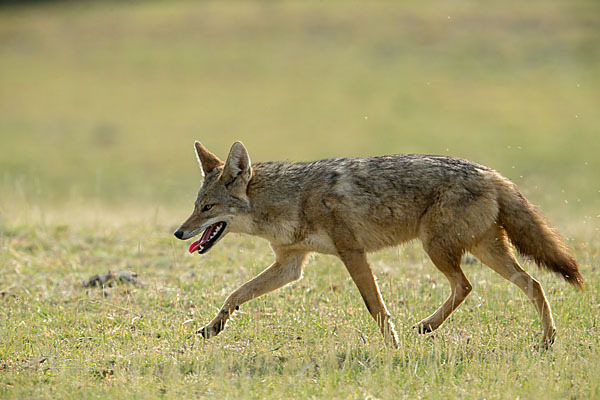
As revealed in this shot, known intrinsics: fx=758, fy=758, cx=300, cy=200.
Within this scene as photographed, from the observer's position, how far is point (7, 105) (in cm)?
3406

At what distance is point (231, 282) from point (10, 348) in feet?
9.37

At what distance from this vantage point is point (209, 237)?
293 inches

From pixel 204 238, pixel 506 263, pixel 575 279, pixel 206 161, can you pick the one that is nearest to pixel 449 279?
pixel 506 263

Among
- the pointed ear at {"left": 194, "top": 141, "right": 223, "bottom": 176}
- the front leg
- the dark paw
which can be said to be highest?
the pointed ear at {"left": 194, "top": 141, "right": 223, "bottom": 176}

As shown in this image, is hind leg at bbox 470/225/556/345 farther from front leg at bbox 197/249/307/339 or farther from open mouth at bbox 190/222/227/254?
open mouth at bbox 190/222/227/254

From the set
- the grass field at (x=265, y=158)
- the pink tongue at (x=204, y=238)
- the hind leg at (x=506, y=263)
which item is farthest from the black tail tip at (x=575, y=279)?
the pink tongue at (x=204, y=238)

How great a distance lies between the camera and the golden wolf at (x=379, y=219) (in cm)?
700

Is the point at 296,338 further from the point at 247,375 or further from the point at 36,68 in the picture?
the point at 36,68

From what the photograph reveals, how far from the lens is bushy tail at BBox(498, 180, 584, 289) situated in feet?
23.1

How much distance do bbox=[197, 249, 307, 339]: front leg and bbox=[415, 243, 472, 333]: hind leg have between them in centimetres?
132

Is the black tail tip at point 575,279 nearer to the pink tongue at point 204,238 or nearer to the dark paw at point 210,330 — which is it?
the dark paw at point 210,330

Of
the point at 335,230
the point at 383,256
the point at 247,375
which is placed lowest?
the point at 383,256

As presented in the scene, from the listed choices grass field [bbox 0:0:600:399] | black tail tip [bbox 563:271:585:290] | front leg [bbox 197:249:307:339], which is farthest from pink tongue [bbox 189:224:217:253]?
black tail tip [bbox 563:271:585:290]

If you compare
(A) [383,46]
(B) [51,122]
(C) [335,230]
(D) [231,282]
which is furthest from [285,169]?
(A) [383,46]
